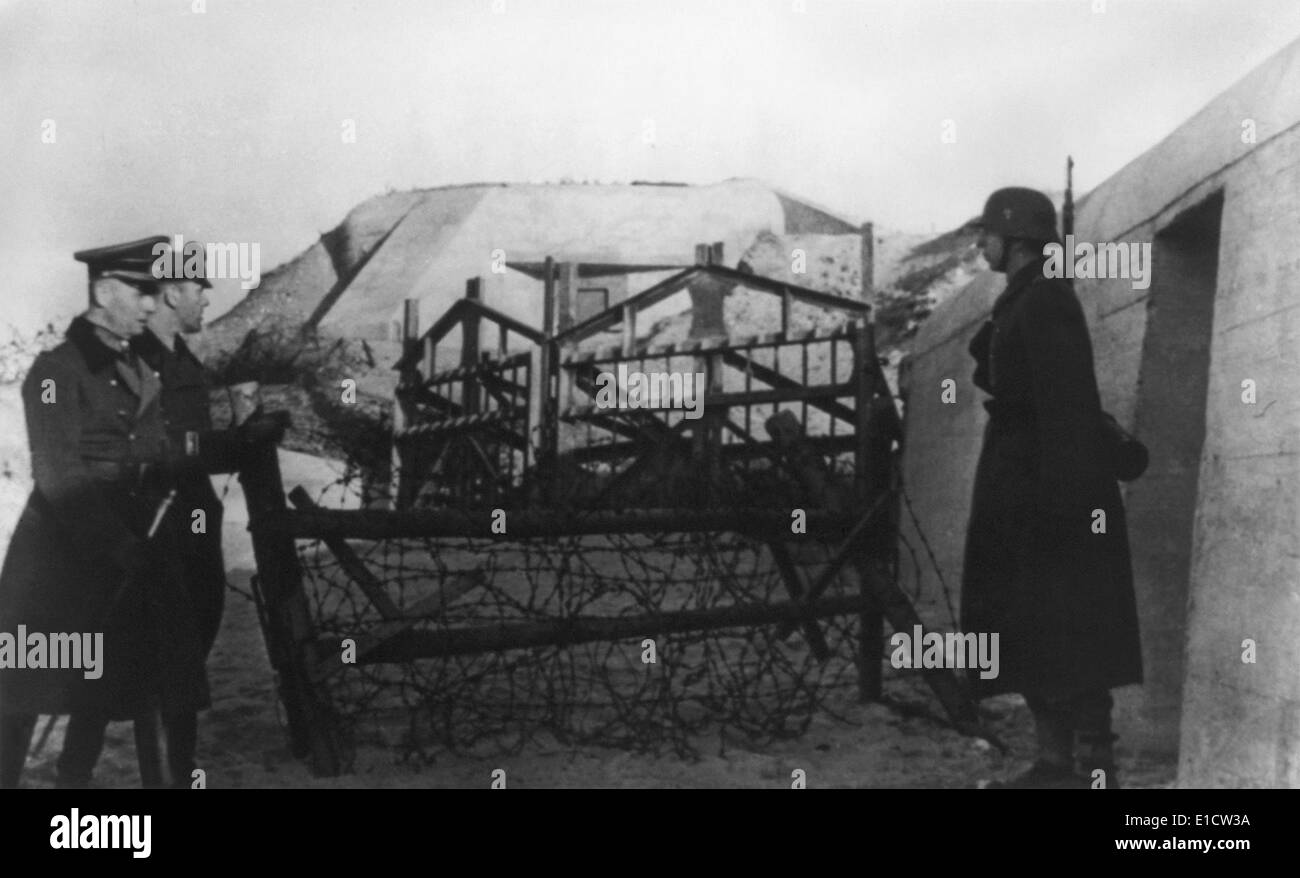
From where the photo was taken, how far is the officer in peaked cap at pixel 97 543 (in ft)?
12.9

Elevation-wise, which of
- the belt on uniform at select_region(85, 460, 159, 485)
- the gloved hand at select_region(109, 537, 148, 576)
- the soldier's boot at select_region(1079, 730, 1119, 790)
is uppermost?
the belt on uniform at select_region(85, 460, 159, 485)

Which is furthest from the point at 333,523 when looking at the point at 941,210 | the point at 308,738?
the point at 941,210

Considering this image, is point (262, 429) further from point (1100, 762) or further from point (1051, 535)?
point (1100, 762)

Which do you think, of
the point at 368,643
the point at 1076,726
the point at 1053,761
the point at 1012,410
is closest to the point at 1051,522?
the point at 1012,410

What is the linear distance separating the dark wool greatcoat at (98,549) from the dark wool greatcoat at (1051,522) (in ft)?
8.85

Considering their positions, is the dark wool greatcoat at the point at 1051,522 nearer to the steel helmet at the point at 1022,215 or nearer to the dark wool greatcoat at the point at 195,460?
the steel helmet at the point at 1022,215

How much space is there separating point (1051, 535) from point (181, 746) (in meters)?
2.94

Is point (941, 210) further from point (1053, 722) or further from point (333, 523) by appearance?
point (333, 523)

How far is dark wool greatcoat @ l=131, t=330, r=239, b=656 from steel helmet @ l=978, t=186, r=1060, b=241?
2.69 metres

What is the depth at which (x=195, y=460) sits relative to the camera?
163 inches

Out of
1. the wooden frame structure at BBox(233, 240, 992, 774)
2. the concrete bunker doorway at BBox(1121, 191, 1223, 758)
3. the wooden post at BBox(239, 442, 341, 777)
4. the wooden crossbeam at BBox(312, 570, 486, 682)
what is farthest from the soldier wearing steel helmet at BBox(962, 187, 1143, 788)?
the wooden post at BBox(239, 442, 341, 777)

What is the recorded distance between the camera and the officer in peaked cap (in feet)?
12.9

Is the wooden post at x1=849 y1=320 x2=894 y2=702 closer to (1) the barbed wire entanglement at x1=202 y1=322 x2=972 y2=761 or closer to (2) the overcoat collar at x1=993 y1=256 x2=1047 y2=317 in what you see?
(1) the barbed wire entanglement at x1=202 y1=322 x2=972 y2=761

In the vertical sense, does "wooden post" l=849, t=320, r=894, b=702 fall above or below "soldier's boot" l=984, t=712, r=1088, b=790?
above
